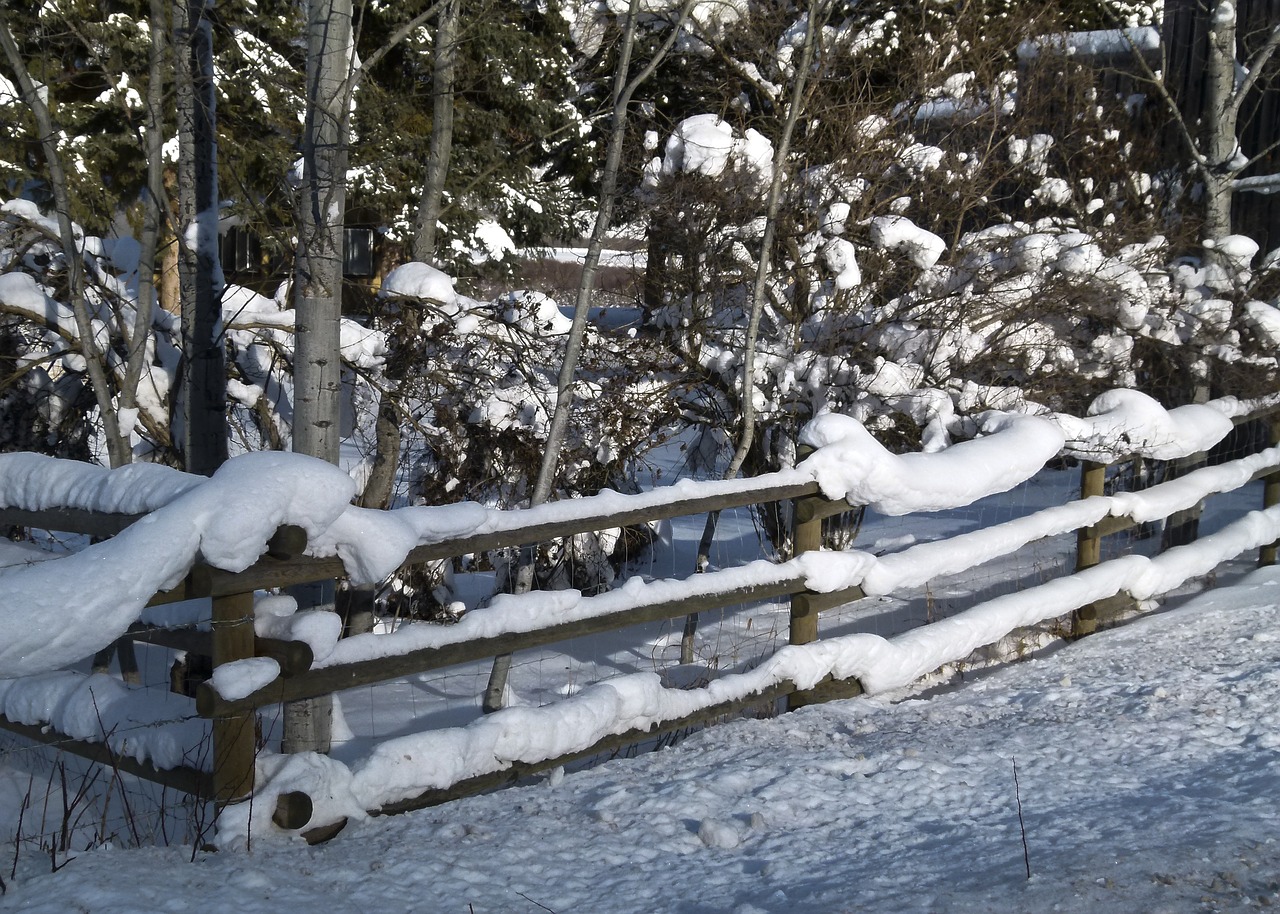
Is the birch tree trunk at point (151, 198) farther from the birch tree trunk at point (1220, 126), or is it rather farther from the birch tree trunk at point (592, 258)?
the birch tree trunk at point (1220, 126)

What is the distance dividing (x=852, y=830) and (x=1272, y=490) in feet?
20.6

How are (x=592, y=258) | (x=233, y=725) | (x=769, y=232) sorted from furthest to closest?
(x=769, y=232)
(x=592, y=258)
(x=233, y=725)

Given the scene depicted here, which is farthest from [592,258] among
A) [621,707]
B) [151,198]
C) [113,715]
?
[113,715]

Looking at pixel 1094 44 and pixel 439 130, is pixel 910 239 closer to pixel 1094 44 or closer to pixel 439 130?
pixel 439 130

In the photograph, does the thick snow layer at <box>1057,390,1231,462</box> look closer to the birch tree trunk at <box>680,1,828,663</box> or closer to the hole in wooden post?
the birch tree trunk at <box>680,1,828,663</box>

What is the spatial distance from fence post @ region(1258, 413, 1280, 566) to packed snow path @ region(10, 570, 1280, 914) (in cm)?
352

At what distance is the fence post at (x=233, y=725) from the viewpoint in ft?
11.0

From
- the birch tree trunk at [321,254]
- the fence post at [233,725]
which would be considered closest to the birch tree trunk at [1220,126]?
the birch tree trunk at [321,254]

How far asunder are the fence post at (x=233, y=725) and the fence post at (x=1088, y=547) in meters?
4.61

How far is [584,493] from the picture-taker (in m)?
8.30

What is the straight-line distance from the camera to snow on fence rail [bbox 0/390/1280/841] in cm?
309

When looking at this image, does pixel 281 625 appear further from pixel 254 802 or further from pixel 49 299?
pixel 49 299

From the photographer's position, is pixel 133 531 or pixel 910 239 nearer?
pixel 133 531

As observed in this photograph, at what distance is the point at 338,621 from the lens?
3637 mm
